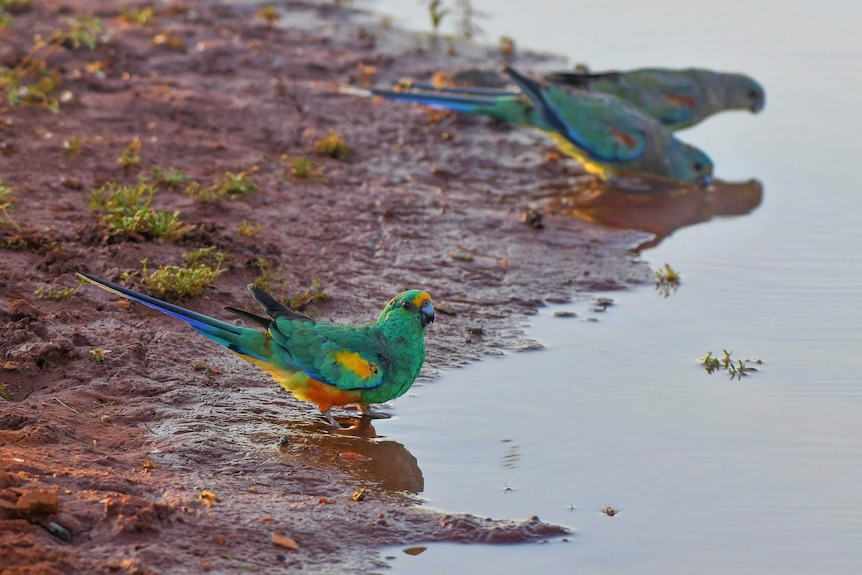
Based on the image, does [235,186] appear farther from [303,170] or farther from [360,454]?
[360,454]

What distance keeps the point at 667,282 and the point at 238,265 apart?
2.66 metres

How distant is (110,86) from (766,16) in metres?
7.39

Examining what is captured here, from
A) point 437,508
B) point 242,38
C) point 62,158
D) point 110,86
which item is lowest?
point 437,508

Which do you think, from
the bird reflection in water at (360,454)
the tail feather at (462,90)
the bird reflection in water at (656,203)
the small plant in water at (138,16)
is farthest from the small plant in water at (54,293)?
the small plant in water at (138,16)

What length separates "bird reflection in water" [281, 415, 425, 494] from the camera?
4875 mm

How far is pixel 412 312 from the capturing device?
17.3 feet

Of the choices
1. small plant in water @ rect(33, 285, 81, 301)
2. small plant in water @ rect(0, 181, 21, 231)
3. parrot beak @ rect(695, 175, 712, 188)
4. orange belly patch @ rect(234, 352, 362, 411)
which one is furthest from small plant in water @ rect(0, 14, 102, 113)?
parrot beak @ rect(695, 175, 712, 188)

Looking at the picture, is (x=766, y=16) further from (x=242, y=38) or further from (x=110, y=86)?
(x=110, y=86)

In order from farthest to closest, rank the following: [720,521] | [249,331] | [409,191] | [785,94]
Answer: [785,94]
[409,191]
[249,331]
[720,521]

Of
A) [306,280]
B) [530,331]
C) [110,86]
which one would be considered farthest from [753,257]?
[110,86]

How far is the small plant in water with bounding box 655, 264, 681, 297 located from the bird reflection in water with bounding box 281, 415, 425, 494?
250cm

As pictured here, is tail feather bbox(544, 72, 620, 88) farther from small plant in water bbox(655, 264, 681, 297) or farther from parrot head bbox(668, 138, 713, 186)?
small plant in water bbox(655, 264, 681, 297)

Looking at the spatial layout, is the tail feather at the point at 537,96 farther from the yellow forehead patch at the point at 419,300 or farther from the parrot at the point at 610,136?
the yellow forehead patch at the point at 419,300

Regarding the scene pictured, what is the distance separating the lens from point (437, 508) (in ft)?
15.3
